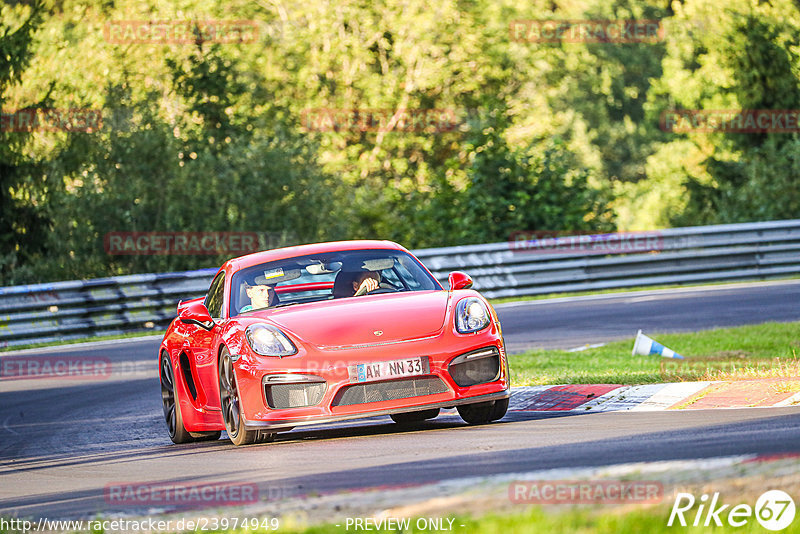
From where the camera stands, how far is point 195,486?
6918 millimetres

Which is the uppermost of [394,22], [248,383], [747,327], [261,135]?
[394,22]

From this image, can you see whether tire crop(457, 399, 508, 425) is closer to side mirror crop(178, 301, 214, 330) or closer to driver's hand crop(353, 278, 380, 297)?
driver's hand crop(353, 278, 380, 297)

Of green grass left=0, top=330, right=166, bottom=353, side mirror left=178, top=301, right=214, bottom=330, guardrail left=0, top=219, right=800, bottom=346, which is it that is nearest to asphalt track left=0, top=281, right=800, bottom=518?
side mirror left=178, top=301, right=214, bottom=330

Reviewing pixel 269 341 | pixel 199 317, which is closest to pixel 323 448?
pixel 269 341

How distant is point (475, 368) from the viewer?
8.34 metres

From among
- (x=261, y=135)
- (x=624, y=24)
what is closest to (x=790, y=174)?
(x=261, y=135)

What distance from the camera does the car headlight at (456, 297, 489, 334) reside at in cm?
844

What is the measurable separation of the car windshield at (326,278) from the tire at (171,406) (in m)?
1.08

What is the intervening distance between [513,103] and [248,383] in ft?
114

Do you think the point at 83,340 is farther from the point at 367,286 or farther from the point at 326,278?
the point at 367,286

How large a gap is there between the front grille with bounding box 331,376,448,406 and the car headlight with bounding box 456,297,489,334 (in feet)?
1.74

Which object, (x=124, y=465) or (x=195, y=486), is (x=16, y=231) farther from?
(x=195, y=486)

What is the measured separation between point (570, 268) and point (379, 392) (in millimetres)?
14697

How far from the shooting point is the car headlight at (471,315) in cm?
844
